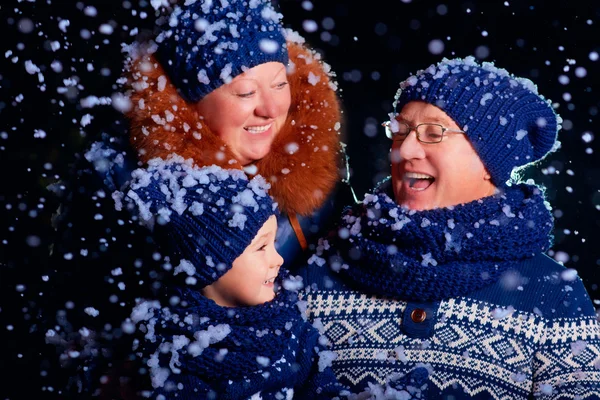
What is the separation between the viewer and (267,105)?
98.9 inches

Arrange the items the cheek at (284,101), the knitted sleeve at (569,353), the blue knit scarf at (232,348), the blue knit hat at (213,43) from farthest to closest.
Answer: the cheek at (284,101)
the blue knit hat at (213,43)
the knitted sleeve at (569,353)
the blue knit scarf at (232,348)

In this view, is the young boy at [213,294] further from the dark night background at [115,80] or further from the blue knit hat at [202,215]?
the dark night background at [115,80]

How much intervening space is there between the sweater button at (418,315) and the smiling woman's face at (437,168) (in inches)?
12.1

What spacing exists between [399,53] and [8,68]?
172 cm

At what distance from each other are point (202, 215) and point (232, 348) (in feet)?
1.19

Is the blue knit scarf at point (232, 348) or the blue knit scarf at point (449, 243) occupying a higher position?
the blue knit scarf at point (449, 243)

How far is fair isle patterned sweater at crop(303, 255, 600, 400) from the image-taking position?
7.02 feet

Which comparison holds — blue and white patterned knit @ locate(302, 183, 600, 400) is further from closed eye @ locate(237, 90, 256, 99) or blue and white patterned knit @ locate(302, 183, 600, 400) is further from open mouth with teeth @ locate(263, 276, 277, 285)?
closed eye @ locate(237, 90, 256, 99)

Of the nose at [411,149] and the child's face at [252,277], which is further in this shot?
the nose at [411,149]

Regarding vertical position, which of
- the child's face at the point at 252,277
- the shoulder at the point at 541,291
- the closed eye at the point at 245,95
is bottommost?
the child's face at the point at 252,277

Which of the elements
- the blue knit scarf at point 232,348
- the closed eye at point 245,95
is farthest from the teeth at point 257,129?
the blue knit scarf at point 232,348

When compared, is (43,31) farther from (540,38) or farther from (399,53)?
(540,38)

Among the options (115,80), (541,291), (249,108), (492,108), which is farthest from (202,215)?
(115,80)

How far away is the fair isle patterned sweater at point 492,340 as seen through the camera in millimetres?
2139
